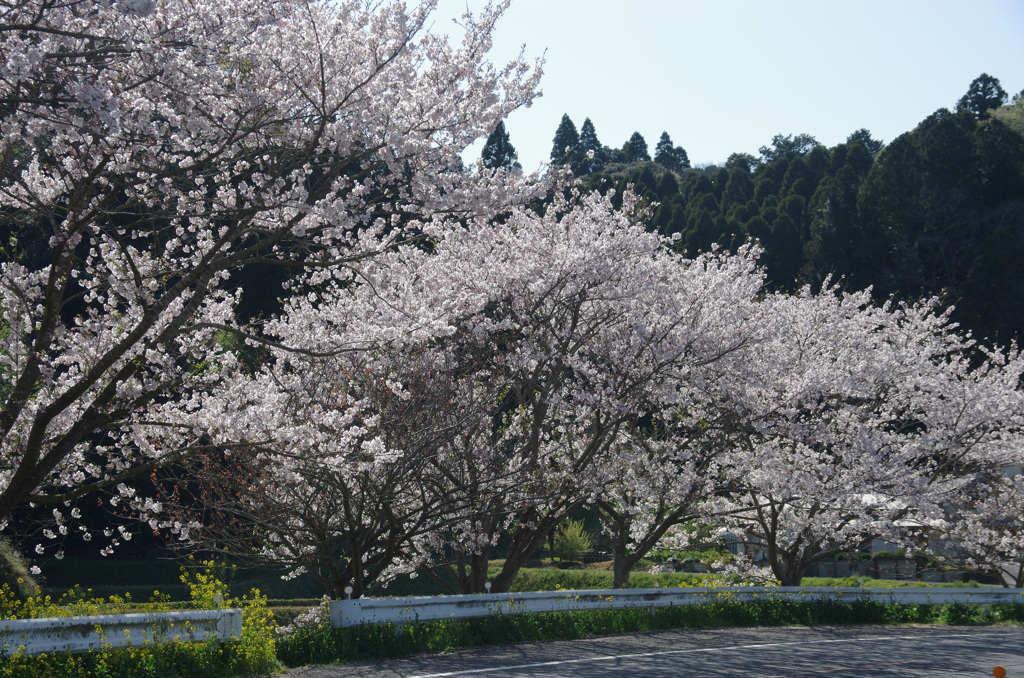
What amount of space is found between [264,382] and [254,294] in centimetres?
3015

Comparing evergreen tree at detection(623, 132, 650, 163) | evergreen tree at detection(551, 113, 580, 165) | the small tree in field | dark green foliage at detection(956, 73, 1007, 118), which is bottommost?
the small tree in field

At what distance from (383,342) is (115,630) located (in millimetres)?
3779

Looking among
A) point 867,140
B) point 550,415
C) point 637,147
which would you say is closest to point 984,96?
point 867,140

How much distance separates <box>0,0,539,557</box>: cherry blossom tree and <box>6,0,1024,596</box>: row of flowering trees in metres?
0.04

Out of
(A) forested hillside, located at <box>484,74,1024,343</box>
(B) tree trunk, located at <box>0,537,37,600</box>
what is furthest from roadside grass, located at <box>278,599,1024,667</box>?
(A) forested hillside, located at <box>484,74,1024,343</box>

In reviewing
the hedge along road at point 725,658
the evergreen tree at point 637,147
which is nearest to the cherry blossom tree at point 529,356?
the hedge along road at point 725,658

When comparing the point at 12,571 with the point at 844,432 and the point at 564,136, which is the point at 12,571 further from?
the point at 564,136

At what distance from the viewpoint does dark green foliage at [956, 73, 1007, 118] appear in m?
76.3

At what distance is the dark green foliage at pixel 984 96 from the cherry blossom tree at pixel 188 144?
80.3 m

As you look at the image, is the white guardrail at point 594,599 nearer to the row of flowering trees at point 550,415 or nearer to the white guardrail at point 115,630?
the row of flowering trees at point 550,415

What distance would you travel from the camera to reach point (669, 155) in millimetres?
131125

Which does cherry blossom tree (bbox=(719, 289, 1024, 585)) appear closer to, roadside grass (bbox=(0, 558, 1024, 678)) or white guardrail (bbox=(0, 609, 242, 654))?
roadside grass (bbox=(0, 558, 1024, 678))

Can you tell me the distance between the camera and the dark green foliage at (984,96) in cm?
7631

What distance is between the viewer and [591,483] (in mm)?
14391
